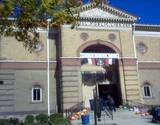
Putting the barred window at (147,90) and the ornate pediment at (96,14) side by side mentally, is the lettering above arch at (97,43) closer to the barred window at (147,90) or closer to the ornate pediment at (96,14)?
the ornate pediment at (96,14)

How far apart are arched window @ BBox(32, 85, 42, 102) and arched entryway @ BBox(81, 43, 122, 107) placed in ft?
16.0

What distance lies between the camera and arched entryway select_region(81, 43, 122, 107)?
34037mm

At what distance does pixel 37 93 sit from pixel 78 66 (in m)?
5.04

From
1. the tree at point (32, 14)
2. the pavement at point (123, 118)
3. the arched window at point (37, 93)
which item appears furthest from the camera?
the arched window at point (37, 93)

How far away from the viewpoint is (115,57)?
3325 centimetres

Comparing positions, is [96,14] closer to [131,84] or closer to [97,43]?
[97,43]

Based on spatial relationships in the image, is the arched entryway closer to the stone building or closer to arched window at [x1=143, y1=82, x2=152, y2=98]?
the stone building

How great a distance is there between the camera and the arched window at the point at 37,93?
105ft

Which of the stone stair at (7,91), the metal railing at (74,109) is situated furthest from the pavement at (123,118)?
the stone stair at (7,91)

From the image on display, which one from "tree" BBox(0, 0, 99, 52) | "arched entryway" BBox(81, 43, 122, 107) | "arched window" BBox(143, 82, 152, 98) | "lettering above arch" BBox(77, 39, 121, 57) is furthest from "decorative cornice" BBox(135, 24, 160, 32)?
"tree" BBox(0, 0, 99, 52)

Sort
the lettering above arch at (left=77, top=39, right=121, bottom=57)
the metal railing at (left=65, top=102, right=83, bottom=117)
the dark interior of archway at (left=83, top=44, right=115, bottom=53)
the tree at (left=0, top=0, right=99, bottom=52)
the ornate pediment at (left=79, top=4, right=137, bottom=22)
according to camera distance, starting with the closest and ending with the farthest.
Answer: the tree at (left=0, top=0, right=99, bottom=52) → the metal railing at (left=65, top=102, right=83, bottom=117) → the lettering above arch at (left=77, top=39, right=121, bottom=57) → the ornate pediment at (left=79, top=4, right=137, bottom=22) → the dark interior of archway at (left=83, top=44, right=115, bottom=53)

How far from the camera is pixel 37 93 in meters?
32.1

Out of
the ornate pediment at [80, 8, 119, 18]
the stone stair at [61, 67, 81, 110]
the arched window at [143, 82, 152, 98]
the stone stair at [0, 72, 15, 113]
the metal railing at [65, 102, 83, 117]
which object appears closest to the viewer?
the metal railing at [65, 102, 83, 117]

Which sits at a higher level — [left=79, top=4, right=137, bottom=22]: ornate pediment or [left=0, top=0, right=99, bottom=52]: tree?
[left=79, top=4, right=137, bottom=22]: ornate pediment
